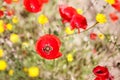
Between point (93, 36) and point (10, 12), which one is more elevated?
point (10, 12)

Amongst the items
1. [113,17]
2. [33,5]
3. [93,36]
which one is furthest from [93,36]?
[33,5]

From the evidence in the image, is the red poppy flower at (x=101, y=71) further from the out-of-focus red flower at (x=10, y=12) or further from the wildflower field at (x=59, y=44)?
the out-of-focus red flower at (x=10, y=12)

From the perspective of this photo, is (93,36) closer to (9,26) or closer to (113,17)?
(113,17)

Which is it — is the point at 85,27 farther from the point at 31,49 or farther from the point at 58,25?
the point at 31,49

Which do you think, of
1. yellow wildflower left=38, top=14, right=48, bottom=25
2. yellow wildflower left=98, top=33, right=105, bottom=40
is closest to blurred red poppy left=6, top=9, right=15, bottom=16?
yellow wildflower left=38, top=14, right=48, bottom=25

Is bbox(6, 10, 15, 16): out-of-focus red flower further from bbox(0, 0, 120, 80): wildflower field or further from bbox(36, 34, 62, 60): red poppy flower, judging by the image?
bbox(36, 34, 62, 60): red poppy flower

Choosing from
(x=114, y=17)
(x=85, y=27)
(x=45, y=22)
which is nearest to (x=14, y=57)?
(x=45, y=22)

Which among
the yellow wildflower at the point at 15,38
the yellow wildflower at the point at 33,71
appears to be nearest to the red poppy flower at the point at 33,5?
the yellow wildflower at the point at 15,38
